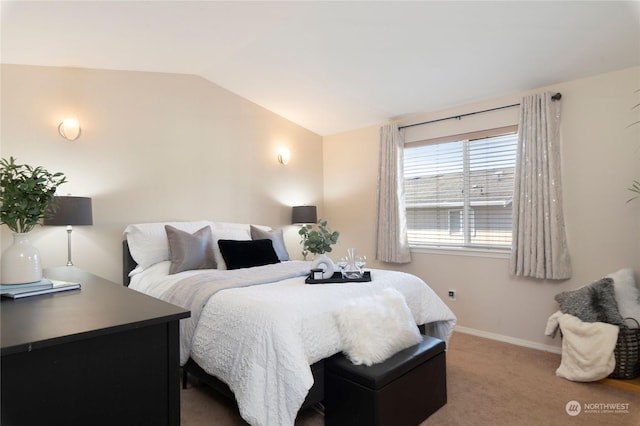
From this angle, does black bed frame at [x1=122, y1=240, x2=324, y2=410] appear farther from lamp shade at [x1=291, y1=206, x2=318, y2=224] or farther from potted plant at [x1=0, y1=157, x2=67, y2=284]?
lamp shade at [x1=291, y1=206, x2=318, y2=224]

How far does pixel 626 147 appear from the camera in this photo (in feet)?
9.46

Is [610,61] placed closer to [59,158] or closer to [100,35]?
[100,35]

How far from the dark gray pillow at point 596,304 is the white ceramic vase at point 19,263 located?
338cm

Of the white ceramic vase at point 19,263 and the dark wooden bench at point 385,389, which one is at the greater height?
the white ceramic vase at point 19,263

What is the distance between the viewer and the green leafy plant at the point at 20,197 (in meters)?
1.35

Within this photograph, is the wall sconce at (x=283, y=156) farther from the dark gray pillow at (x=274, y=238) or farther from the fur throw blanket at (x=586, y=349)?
the fur throw blanket at (x=586, y=349)

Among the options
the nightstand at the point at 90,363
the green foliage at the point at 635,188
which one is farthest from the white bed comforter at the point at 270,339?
the green foliage at the point at 635,188

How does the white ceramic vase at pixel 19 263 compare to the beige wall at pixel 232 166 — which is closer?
the white ceramic vase at pixel 19 263

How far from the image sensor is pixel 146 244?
10.6 feet

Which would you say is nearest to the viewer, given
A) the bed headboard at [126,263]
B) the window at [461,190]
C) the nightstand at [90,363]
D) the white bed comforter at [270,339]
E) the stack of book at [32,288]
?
the nightstand at [90,363]

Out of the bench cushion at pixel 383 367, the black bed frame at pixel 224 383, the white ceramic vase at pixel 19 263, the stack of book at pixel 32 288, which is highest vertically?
the white ceramic vase at pixel 19 263

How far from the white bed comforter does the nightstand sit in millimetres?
665

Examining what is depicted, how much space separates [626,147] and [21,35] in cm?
463

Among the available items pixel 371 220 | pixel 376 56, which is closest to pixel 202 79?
pixel 376 56
